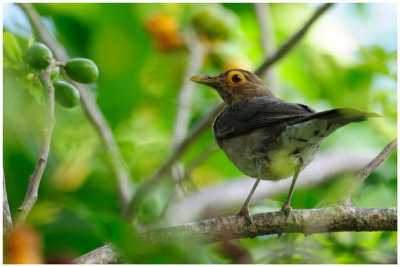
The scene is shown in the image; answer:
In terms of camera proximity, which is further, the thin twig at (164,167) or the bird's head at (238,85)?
the bird's head at (238,85)

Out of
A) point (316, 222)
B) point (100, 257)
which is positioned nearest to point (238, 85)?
point (316, 222)

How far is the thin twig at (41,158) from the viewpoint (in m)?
2.26

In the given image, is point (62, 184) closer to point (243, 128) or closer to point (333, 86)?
point (243, 128)

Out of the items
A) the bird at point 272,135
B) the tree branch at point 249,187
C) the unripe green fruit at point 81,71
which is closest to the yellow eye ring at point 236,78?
the bird at point 272,135

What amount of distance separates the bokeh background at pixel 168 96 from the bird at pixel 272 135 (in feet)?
1.02

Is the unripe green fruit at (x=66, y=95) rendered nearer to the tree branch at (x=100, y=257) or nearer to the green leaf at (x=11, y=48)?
the green leaf at (x=11, y=48)

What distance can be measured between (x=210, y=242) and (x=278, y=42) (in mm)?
4864

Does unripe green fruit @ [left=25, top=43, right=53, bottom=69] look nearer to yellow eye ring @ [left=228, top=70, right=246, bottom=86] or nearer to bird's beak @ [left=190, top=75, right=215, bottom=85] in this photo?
bird's beak @ [left=190, top=75, right=215, bottom=85]

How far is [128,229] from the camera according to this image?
1524 mm

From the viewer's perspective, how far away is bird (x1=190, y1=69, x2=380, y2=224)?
3760 millimetres

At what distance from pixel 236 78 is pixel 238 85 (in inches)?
3.0

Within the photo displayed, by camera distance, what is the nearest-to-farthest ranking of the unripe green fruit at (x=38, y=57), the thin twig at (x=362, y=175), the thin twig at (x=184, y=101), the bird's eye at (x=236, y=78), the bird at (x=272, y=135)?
the unripe green fruit at (x=38, y=57), the thin twig at (x=362, y=175), the bird at (x=272, y=135), the thin twig at (x=184, y=101), the bird's eye at (x=236, y=78)

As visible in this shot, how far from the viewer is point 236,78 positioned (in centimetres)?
533

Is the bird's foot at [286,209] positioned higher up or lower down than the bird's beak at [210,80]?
lower down
